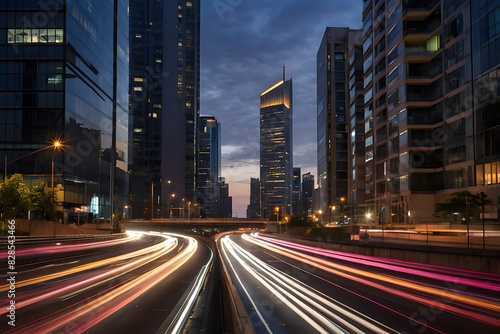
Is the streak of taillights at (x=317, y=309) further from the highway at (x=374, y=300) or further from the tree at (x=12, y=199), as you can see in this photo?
the tree at (x=12, y=199)

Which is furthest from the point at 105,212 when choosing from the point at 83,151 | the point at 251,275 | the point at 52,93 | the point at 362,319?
the point at 362,319

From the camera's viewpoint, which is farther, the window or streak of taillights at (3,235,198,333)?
the window

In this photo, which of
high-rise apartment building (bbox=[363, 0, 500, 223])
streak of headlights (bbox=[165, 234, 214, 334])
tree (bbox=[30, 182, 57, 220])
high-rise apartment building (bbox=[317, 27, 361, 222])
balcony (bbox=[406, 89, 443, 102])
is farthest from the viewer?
high-rise apartment building (bbox=[317, 27, 361, 222])

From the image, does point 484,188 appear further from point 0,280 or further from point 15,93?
point 15,93

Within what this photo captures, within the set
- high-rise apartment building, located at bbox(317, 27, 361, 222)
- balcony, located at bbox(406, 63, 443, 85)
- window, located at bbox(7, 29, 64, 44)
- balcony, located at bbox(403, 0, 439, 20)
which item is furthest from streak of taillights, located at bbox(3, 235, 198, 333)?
high-rise apartment building, located at bbox(317, 27, 361, 222)

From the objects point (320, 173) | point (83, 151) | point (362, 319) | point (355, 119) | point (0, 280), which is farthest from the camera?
point (320, 173)

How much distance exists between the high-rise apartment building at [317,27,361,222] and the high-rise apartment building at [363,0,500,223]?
55.4 m

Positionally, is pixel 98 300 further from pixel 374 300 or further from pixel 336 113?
pixel 336 113

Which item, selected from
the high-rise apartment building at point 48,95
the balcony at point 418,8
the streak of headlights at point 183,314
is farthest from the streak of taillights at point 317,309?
the balcony at point 418,8

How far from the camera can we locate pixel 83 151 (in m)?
90.1

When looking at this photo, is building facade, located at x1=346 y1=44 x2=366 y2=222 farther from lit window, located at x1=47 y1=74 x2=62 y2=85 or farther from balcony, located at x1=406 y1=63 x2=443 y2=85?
lit window, located at x1=47 y1=74 x2=62 y2=85

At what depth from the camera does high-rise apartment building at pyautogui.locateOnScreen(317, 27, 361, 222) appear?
6550 inches

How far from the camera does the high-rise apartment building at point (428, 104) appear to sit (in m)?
61.1

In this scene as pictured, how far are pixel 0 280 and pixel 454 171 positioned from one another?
69.5 metres
